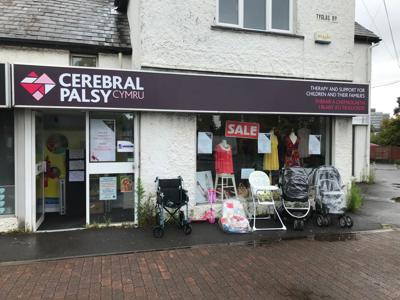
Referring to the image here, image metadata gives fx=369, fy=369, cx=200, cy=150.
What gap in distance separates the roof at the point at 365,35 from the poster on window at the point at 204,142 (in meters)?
10.6

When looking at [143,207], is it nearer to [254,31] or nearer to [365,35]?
[254,31]

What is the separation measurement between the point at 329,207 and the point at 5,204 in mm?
6549

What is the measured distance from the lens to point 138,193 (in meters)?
7.53

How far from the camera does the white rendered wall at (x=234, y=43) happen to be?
7.56 meters

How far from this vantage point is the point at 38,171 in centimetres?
760

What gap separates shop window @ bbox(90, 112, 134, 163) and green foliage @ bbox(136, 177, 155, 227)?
26.0 inches

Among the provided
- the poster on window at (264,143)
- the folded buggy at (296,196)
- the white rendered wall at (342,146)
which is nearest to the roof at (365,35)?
the white rendered wall at (342,146)

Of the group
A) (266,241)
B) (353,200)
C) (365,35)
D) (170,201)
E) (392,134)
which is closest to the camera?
(266,241)

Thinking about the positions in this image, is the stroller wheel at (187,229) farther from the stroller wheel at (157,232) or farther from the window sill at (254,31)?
the window sill at (254,31)

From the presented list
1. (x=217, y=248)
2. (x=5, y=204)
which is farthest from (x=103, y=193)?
(x=217, y=248)

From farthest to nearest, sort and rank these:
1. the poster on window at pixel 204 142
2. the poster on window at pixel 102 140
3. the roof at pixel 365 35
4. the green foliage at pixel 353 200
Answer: the roof at pixel 365 35 → the green foliage at pixel 353 200 → the poster on window at pixel 204 142 → the poster on window at pixel 102 140

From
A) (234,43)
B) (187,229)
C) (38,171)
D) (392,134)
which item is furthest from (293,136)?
(392,134)

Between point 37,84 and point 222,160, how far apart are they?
412 cm

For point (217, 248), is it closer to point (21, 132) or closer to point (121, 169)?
point (121, 169)
